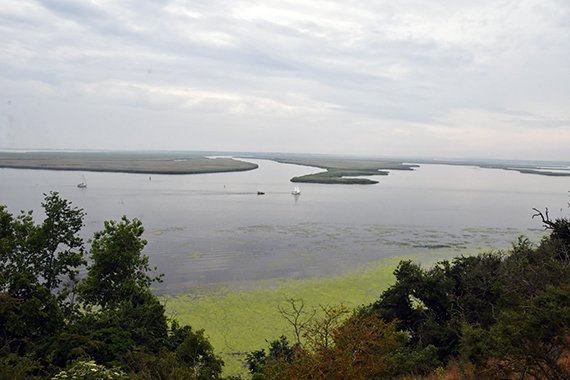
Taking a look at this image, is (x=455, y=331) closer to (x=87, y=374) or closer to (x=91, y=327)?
(x=87, y=374)

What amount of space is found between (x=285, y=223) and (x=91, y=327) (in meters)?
26.7

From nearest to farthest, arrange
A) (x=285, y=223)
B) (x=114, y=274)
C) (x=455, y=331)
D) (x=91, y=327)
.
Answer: (x=455, y=331)
(x=91, y=327)
(x=114, y=274)
(x=285, y=223)

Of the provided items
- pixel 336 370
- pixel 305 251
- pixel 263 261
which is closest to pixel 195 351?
pixel 336 370

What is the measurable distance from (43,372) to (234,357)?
19.7ft

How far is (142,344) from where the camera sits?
37.3 feet

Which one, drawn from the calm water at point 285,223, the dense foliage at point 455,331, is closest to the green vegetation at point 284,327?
the dense foliage at point 455,331

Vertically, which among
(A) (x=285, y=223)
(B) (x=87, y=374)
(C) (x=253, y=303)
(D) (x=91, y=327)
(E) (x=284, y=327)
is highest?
(B) (x=87, y=374)

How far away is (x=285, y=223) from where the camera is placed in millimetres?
37312

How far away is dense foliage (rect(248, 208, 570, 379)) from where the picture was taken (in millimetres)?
6691

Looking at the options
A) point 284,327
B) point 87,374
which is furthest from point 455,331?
point 87,374

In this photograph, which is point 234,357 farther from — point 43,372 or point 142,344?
point 43,372

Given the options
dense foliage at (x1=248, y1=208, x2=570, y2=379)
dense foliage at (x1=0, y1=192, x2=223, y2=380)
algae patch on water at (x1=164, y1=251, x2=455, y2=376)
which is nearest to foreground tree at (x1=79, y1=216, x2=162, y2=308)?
dense foliage at (x1=0, y1=192, x2=223, y2=380)

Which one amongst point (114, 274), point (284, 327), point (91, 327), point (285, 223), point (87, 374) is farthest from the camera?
point (285, 223)

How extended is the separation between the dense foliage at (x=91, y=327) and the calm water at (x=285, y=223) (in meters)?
6.30
